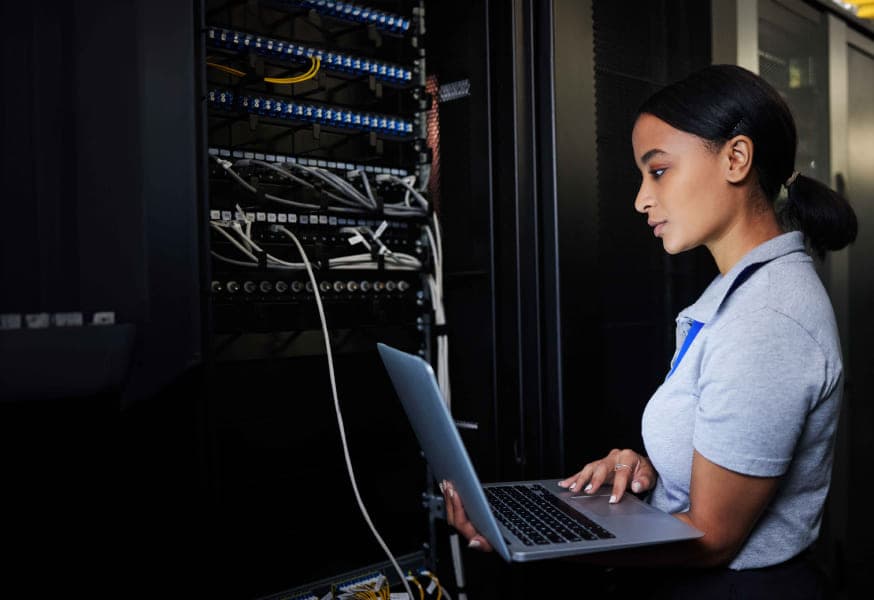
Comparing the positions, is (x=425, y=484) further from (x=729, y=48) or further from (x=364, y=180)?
(x=729, y=48)

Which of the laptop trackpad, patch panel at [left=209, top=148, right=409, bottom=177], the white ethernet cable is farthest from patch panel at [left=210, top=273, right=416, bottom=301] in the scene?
the laptop trackpad

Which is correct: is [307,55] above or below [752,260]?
above

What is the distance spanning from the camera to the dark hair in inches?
43.4

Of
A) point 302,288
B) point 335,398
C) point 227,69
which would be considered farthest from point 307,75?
point 335,398

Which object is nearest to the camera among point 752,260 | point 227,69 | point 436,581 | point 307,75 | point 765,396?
point 765,396

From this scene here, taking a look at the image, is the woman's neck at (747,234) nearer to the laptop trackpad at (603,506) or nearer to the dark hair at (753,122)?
the dark hair at (753,122)

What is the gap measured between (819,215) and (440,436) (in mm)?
722

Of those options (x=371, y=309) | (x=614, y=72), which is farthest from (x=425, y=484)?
(x=614, y=72)

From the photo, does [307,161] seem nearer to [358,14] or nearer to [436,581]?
[358,14]

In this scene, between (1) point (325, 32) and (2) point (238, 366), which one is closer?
(2) point (238, 366)

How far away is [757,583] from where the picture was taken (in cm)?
105

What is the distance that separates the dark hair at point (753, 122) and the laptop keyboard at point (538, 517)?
1.85 ft

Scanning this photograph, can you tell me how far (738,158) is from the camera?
3.61ft

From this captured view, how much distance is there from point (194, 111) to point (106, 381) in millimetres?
411
